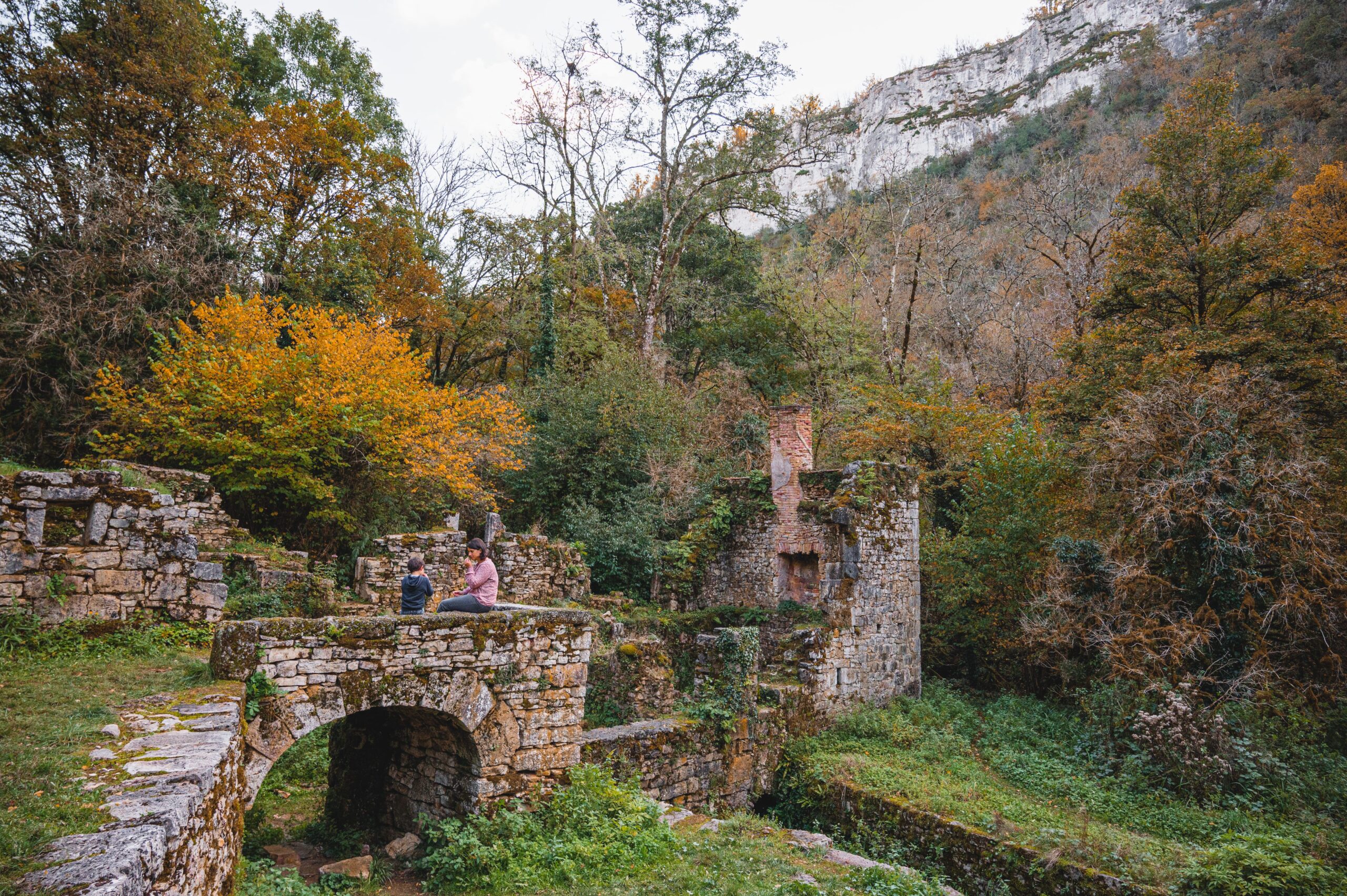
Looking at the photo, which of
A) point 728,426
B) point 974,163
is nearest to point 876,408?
point 728,426

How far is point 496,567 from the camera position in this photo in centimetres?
1157

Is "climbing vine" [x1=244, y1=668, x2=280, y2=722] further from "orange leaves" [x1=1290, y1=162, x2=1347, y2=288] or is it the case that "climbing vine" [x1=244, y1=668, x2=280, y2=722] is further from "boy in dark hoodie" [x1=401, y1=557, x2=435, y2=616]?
"orange leaves" [x1=1290, y1=162, x2=1347, y2=288]

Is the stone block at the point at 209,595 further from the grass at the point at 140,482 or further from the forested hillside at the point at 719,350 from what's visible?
the forested hillside at the point at 719,350

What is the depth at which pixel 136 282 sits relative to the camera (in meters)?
14.2

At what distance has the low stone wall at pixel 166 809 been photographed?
7.88 ft

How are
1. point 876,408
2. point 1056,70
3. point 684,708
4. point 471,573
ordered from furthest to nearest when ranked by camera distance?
point 1056,70 → point 876,408 → point 684,708 → point 471,573

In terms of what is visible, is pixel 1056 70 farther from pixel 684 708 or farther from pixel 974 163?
pixel 684 708

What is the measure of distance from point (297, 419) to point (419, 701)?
25.2ft

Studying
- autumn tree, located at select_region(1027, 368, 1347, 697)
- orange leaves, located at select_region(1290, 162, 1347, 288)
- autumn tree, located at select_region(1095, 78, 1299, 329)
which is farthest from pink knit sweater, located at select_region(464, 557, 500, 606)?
orange leaves, located at select_region(1290, 162, 1347, 288)

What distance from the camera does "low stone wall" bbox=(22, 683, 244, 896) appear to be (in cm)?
240

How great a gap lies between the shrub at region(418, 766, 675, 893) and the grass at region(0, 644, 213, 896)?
7.70 ft

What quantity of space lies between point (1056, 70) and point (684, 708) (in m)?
66.1

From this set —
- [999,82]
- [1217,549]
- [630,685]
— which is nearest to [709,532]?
[630,685]

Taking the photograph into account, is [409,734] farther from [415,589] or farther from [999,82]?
[999,82]
